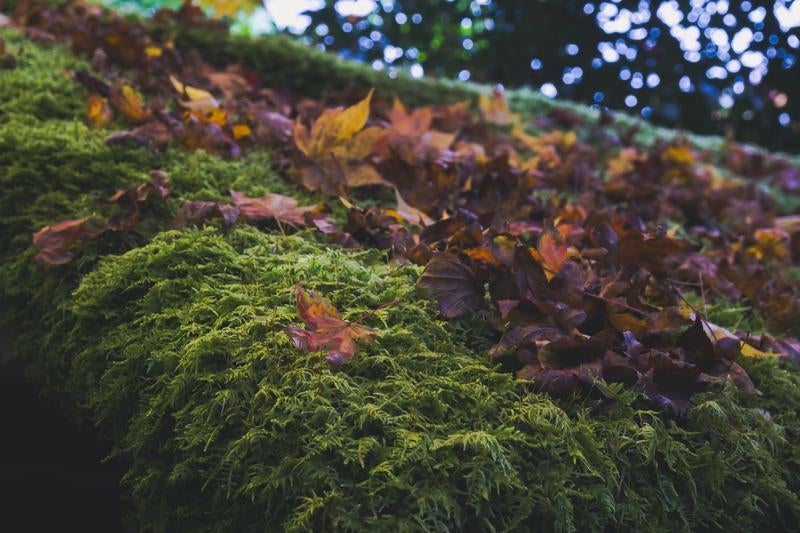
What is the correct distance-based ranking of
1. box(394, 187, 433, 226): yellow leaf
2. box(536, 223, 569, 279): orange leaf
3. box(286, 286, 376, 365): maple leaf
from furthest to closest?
box(394, 187, 433, 226): yellow leaf → box(536, 223, 569, 279): orange leaf → box(286, 286, 376, 365): maple leaf

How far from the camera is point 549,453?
1.00 meters

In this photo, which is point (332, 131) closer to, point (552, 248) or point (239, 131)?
point (239, 131)

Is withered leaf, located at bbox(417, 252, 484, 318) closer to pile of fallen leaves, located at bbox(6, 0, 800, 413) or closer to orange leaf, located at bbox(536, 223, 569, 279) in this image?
pile of fallen leaves, located at bbox(6, 0, 800, 413)

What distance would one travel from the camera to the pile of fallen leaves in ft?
4.01

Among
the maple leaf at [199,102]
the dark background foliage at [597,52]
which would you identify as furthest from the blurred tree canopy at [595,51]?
the maple leaf at [199,102]

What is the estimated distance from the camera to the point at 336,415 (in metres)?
0.98

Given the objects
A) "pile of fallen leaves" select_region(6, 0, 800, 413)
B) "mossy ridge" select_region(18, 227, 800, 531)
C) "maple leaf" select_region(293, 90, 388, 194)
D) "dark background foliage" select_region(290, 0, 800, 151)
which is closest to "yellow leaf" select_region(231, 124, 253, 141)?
"pile of fallen leaves" select_region(6, 0, 800, 413)

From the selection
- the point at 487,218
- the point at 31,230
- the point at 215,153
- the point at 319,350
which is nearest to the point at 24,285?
the point at 31,230

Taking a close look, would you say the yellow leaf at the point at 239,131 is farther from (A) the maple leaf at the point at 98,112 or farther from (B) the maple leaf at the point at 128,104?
(A) the maple leaf at the point at 98,112

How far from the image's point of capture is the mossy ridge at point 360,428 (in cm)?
92

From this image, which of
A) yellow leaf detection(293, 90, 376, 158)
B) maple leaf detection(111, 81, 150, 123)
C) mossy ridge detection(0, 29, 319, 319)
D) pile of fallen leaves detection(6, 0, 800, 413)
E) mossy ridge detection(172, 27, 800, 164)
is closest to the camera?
pile of fallen leaves detection(6, 0, 800, 413)

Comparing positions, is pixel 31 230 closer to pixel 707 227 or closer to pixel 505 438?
pixel 505 438

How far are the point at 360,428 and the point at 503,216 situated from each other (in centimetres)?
86

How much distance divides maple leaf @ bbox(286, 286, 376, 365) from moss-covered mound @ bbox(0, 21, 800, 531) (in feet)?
0.07
